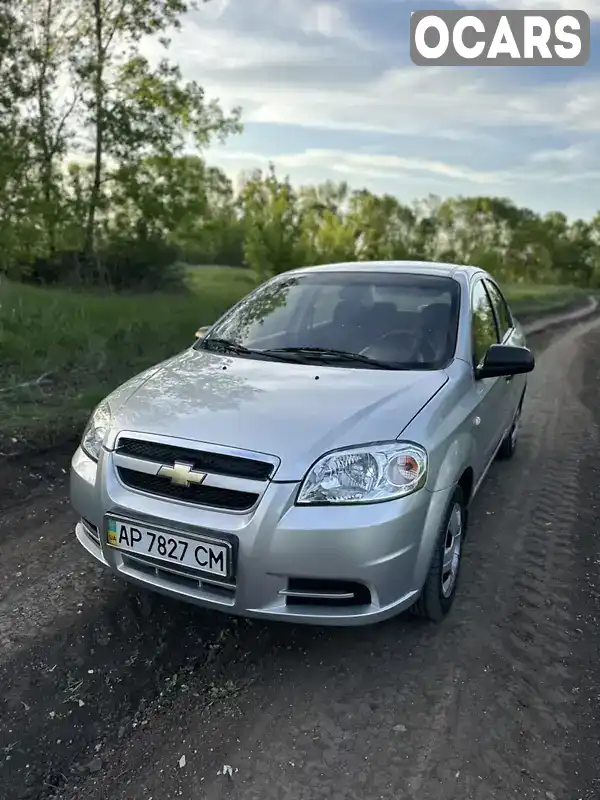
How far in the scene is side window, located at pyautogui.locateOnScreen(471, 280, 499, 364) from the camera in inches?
144

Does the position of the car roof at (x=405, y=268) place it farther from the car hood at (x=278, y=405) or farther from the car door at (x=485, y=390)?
the car hood at (x=278, y=405)

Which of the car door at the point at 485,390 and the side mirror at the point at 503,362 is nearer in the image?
the side mirror at the point at 503,362

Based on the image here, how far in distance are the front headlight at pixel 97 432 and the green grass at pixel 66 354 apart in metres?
2.20

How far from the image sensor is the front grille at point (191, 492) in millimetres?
2406

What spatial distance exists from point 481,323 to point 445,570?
5.43 ft

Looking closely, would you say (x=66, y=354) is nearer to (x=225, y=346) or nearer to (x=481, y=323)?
(x=225, y=346)

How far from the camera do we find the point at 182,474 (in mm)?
2486

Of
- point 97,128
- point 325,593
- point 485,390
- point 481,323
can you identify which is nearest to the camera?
point 325,593

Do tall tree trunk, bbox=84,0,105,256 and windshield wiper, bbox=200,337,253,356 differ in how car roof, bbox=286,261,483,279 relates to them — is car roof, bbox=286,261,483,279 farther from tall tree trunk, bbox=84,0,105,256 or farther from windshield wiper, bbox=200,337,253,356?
tall tree trunk, bbox=84,0,105,256

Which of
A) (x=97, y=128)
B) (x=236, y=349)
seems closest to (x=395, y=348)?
(x=236, y=349)

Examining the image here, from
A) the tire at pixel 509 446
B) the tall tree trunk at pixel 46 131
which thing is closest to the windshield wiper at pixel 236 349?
the tire at pixel 509 446

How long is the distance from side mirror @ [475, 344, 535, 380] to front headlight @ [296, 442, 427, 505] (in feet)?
3.55

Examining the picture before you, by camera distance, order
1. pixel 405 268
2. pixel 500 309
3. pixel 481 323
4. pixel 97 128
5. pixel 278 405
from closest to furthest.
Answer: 1. pixel 278 405
2. pixel 481 323
3. pixel 405 268
4. pixel 500 309
5. pixel 97 128

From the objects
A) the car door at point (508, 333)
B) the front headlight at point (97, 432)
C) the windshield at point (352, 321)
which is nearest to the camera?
the front headlight at point (97, 432)
